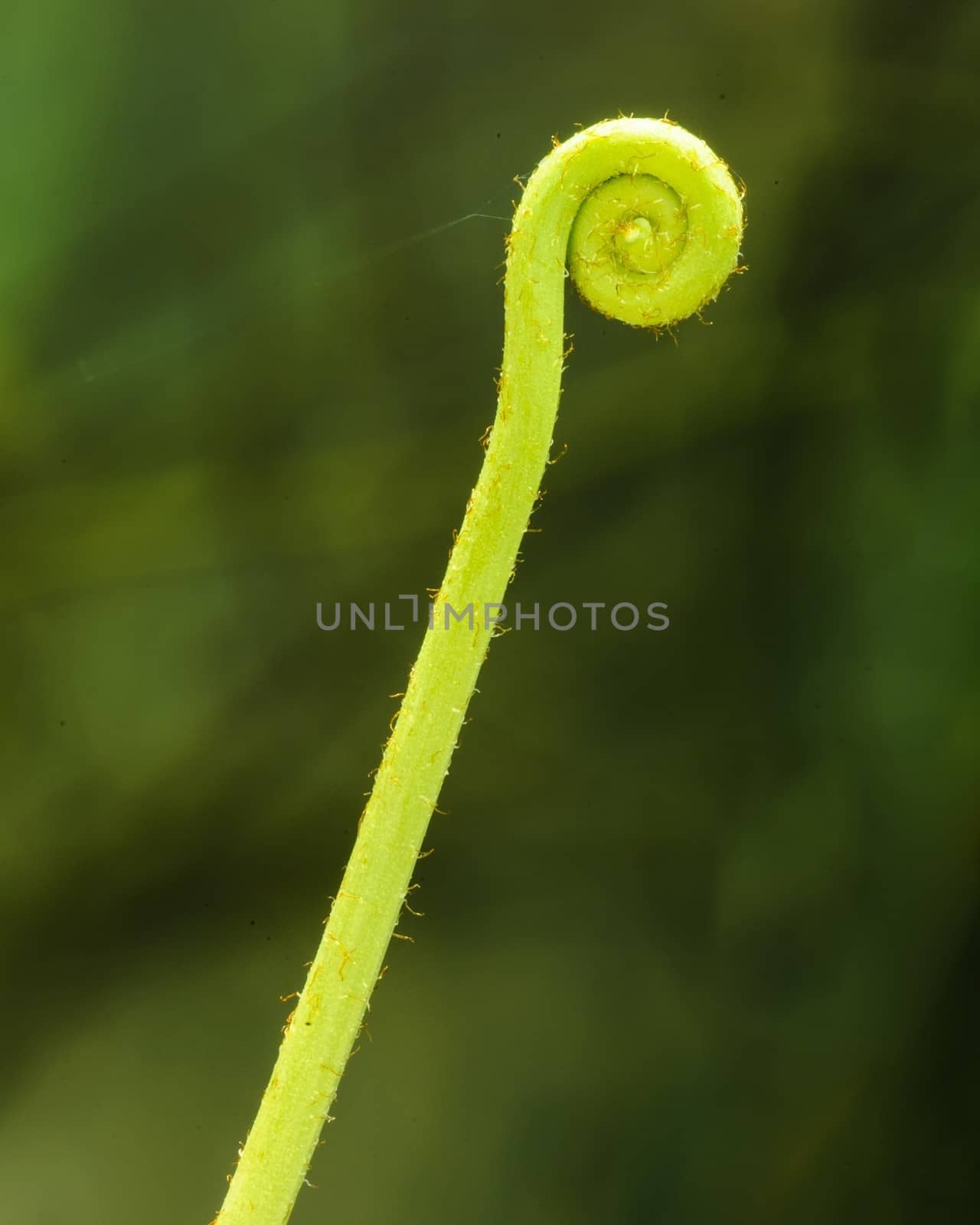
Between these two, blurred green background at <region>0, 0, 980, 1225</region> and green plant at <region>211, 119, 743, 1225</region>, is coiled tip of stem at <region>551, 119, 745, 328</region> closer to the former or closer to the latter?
green plant at <region>211, 119, 743, 1225</region>

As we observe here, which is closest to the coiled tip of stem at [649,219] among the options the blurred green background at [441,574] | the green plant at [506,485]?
the green plant at [506,485]

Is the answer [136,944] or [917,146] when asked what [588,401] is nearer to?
[917,146]

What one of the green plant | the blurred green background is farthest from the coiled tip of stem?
the blurred green background

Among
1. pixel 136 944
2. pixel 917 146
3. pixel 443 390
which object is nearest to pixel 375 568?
pixel 443 390

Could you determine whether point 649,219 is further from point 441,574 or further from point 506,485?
point 441,574

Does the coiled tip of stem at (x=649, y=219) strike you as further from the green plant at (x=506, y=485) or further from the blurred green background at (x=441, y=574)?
the blurred green background at (x=441, y=574)

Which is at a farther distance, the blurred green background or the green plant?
the blurred green background
